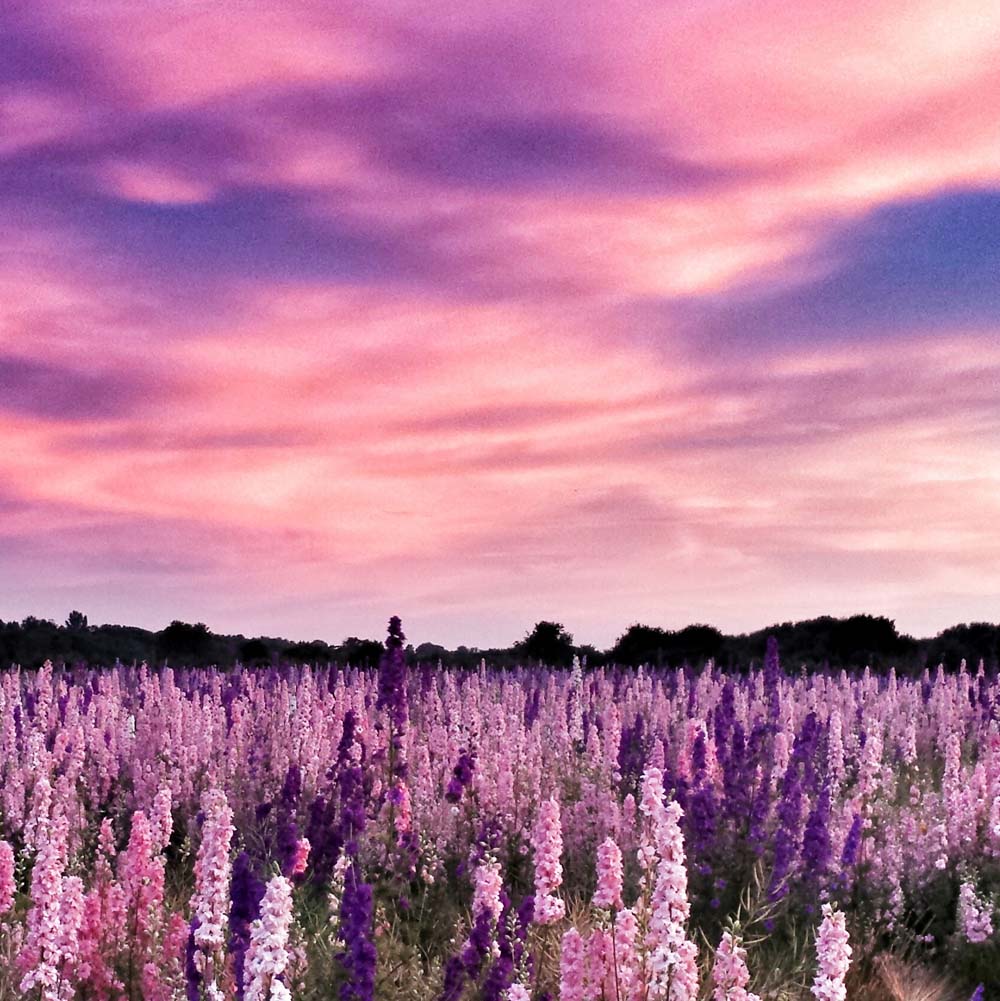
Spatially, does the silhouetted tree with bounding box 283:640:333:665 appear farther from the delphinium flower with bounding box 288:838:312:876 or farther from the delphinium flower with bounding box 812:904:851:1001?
the delphinium flower with bounding box 812:904:851:1001

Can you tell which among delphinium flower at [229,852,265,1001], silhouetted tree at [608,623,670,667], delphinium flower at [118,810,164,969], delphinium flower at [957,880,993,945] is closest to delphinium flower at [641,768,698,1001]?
delphinium flower at [229,852,265,1001]

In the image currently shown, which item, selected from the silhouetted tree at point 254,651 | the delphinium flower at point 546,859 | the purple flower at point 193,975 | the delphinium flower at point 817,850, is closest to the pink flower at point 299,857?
the purple flower at point 193,975

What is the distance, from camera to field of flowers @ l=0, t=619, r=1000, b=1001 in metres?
4.05

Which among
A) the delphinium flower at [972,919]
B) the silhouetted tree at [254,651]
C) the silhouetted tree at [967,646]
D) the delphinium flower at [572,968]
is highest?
the silhouetted tree at [967,646]

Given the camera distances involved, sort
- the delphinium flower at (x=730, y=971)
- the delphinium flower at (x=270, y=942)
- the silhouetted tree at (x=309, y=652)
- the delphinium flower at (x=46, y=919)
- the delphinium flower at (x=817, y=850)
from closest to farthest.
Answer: the delphinium flower at (x=270, y=942) < the delphinium flower at (x=730, y=971) < the delphinium flower at (x=46, y=919) < the delphinium flower at (x=817, y=850) < the silhouetted tree at (x=309, y=652)

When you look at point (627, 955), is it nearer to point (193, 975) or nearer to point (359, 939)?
point (359, 939)

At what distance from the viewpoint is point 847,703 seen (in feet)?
44.4

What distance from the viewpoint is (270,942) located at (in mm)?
3254

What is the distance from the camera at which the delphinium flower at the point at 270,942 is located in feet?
10.5

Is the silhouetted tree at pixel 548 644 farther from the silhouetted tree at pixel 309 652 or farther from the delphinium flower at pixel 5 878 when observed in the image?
the delphinium flower at pixel 5 878

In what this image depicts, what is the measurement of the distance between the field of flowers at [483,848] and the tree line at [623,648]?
9.59 metres

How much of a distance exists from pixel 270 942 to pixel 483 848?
12.7 feet

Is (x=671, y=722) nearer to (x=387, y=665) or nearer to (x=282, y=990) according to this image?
(x=387, y=665)

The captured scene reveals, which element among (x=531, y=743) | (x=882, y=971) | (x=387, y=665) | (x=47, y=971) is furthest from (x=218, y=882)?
(x=531, y=743)
